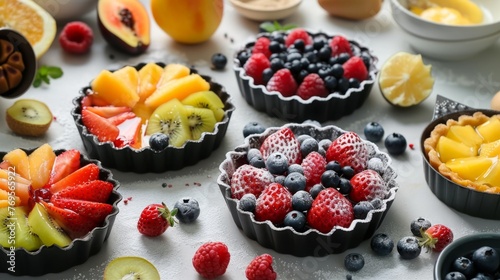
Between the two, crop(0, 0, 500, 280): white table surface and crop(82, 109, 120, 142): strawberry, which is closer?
crop(0, 0, 500, 280): white table surface

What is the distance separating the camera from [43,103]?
3.39 meters

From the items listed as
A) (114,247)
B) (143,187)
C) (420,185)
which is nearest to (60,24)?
(143,187)

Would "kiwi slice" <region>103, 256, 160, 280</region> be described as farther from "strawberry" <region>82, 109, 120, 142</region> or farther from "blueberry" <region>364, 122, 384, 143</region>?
"blueberry" <region>364, 122, 384, 143</region>

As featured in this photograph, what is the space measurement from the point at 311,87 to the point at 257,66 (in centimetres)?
26

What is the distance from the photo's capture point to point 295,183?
2.77m

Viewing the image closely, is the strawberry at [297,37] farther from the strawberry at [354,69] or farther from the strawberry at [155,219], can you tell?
the strawberry at [155,219]

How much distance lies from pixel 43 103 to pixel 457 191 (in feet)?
5.44

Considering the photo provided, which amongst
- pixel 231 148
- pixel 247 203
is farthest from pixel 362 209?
pixel 231 148

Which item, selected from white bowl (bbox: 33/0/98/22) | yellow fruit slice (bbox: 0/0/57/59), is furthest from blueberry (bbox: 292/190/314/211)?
white bowl (bbox: 33/0/98/22)

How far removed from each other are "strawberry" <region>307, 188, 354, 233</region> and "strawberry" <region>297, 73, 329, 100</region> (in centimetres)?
73

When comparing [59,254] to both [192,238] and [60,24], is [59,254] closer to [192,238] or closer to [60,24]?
[192,238]

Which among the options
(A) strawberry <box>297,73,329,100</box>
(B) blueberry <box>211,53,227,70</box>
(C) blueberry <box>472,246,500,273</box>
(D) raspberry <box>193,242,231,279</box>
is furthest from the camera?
(B) blueberry <box>211,53,227,70</box>

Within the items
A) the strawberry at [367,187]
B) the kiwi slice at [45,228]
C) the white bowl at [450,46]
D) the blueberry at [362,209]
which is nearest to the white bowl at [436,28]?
the white bowl at [450,46]

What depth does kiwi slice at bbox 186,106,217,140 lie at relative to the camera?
3.20 meters
